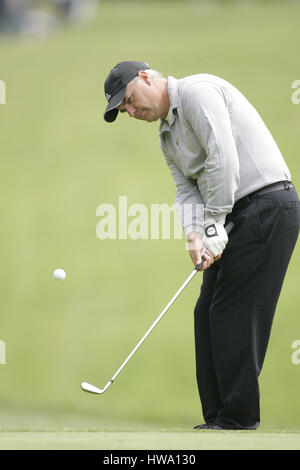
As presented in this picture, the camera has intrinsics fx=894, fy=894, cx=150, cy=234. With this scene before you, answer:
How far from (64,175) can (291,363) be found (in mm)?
4756

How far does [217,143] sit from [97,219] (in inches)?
287

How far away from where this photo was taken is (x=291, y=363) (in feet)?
22.6

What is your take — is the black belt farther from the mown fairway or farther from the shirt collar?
the mown fairway

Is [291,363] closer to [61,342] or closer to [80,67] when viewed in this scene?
[61,342]

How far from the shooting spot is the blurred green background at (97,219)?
6.59m

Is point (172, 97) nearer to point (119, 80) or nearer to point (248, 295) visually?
point (119, 80)

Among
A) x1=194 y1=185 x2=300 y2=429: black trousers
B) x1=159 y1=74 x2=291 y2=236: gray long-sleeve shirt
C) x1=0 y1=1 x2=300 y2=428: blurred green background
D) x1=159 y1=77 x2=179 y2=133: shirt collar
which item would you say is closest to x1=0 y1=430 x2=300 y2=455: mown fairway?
x1=194 y1=185 x2=300 y2=429: black trousers

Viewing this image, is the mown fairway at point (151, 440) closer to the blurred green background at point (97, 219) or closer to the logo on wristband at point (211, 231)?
the logo on wristband at point (211, 231)

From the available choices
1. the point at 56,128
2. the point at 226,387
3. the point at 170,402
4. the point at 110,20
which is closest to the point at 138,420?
the point at 170,402

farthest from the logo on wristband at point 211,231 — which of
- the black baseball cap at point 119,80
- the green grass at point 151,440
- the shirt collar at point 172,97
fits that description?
the green grass at point 151,440

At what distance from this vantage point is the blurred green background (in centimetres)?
659

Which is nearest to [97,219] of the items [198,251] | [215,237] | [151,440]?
[198,251]

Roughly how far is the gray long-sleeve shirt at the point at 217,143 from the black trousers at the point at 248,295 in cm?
8

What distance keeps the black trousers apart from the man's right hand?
79 millimetres
